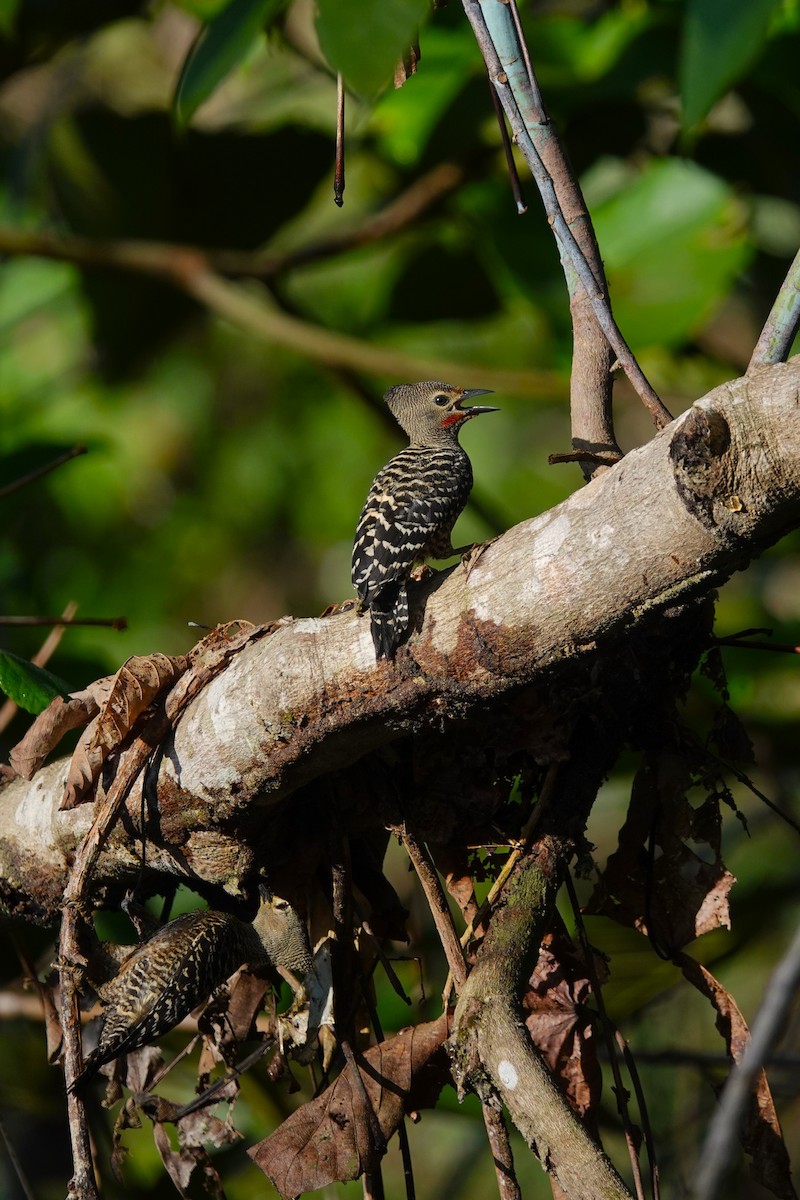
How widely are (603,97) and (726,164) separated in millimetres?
778

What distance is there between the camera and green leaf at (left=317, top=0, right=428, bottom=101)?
2.33 meters

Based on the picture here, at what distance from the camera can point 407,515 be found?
3.12 metres

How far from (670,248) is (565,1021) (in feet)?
11.5

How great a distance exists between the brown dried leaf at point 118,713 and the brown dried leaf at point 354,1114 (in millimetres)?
839

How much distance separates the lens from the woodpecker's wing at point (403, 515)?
8.95 ft

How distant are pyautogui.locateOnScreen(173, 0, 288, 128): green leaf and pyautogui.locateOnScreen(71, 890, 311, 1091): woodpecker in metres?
2.18

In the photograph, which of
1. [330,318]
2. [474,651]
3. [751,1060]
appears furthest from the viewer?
[330,318]

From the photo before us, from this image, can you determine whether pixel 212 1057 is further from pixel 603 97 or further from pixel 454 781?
pixel 603 97

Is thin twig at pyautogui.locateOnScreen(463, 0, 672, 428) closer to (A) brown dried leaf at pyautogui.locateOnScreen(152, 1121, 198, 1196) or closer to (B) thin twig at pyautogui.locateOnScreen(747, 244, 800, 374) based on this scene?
(B) thin twig at pyautogui.locateOnScreen(747, 244, 800, 374)

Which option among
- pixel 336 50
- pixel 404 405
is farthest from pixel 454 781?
pixel 404 405

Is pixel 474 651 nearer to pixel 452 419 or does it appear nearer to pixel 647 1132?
pixel 647 1132

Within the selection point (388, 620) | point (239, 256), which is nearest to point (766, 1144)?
point (388, 620)

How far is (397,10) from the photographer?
7.82 ft

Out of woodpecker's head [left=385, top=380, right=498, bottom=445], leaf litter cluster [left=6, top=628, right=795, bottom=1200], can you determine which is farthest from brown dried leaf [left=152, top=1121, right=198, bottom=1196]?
woodpecker's head [left=385, top=380, right=498, bottom=445]
